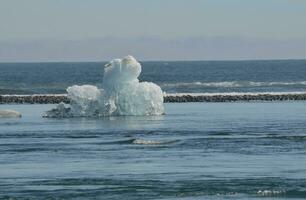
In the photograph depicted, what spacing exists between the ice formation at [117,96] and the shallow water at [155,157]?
1554 millimetres

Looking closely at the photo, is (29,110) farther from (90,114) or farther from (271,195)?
(271,195)

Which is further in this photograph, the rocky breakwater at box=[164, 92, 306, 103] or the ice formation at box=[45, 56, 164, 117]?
the rocky breakwater at box=[164, 92, 306, 103]

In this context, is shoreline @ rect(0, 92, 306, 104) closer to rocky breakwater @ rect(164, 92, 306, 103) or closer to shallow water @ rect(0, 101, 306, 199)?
rocky breakwater @ rect(164, 92, 306, 103)

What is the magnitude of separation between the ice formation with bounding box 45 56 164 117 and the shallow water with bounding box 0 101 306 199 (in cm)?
155

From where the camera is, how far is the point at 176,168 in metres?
48.9

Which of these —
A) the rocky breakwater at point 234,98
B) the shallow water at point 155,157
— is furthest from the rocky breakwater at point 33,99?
the shallow water at point 155,157

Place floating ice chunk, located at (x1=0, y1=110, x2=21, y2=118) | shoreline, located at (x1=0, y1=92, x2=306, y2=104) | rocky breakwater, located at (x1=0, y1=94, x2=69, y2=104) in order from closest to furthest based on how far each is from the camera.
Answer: floating ice chunk, located at (x1=0, y1=110, x2=21, y2=118) < rocky breakwater, located at (x1=0, y1=94, x2=69, y2=104) < shoreline, located at (x1=0, y1=92, x2=306, y2=104)

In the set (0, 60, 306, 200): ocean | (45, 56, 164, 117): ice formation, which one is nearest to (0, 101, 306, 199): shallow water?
(0, 60, 306, 200): ocean

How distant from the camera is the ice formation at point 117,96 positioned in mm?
80250

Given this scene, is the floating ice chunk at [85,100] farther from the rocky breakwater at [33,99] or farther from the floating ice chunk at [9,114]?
the rocky breakwater at [33,99]

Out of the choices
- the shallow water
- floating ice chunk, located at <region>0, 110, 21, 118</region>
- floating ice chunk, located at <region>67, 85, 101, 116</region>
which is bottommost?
the shallow water

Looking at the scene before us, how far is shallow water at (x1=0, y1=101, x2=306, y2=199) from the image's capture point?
141 ft

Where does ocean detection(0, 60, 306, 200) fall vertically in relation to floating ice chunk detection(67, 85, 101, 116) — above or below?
below

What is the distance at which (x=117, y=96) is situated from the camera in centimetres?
8138
